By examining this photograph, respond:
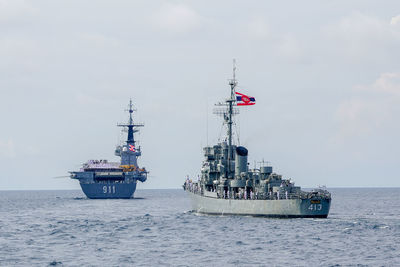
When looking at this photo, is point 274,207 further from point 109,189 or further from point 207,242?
point 109,189

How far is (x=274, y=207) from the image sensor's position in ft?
260

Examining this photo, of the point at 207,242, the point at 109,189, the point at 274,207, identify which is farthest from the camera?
the point at 109,189

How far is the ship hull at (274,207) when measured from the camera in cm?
7662

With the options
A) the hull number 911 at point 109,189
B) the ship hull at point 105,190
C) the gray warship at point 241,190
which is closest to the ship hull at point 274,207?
the gray warship at point 241,190

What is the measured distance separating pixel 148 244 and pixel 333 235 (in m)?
18.0

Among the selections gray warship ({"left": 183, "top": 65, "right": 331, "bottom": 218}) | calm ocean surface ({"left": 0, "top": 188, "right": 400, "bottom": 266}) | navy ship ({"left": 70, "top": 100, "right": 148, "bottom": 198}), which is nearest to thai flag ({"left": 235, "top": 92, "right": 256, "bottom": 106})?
gray warship ({"left": 183, "top": 65, "right": 331, "bottom": 218})

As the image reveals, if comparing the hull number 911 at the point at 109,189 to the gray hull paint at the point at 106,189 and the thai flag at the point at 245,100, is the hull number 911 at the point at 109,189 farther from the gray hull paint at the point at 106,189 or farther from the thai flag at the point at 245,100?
the thai flag at the point at 245,100

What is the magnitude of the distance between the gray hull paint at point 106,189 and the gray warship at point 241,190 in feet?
225

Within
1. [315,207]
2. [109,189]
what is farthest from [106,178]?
[315,207]

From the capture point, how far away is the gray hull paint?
560 feet

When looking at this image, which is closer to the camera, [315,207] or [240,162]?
[315,207]

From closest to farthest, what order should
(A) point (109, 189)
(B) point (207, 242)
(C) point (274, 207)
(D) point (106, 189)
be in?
(B) point (207, 242) < (C) point (274, 207) < (D) point (106, 189) < (A) point (109, 189)

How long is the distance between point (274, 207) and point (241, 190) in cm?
687

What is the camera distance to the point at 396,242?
59.9m
